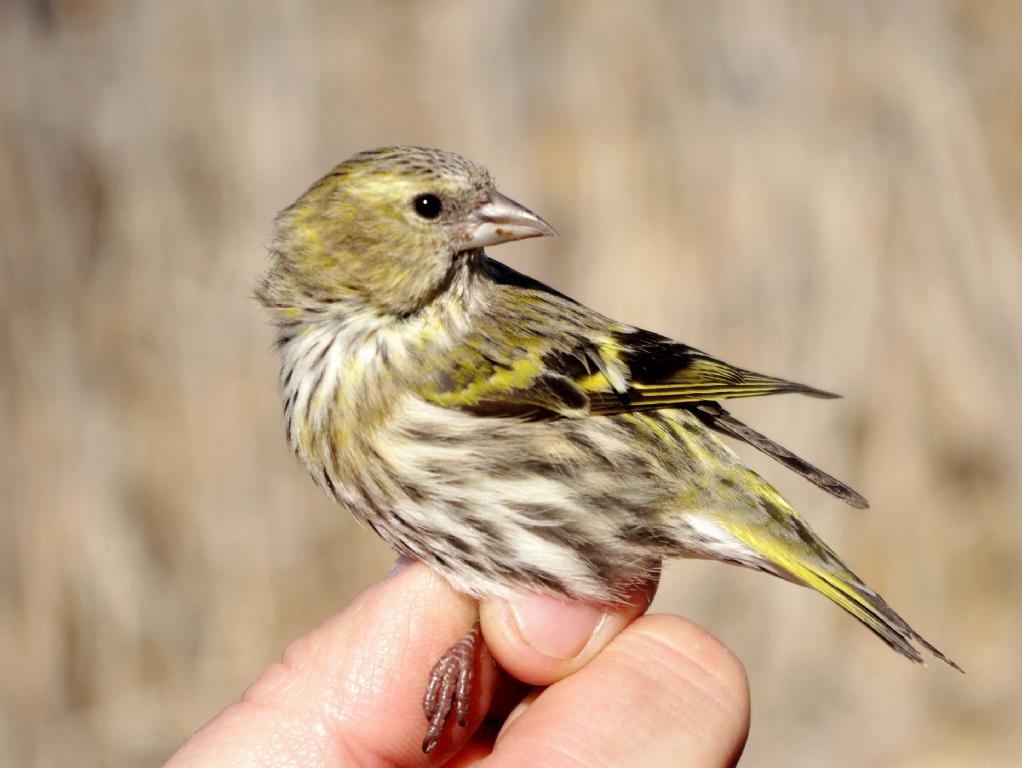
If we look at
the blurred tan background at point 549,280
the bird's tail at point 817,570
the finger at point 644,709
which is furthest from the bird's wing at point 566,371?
→ the blurred tan background at point 549,280

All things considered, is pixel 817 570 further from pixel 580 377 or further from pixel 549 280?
pixel 549 280

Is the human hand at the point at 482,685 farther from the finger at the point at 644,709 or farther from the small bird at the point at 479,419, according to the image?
the small bird at the point at 479,419

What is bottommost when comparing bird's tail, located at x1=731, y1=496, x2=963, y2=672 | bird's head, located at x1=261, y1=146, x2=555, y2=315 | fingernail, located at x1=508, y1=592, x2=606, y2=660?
fingernail, located at x1=508, y1=592, x2=606, y2=660

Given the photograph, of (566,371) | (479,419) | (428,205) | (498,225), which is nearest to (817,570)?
(566,371)

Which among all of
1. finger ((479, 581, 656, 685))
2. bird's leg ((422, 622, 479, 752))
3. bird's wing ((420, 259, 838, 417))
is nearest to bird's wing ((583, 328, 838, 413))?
bird's wing ((420, 259, 838, 417))

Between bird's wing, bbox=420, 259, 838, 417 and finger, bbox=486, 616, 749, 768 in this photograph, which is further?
bird's wing, bbox=420, 259, 838, 417

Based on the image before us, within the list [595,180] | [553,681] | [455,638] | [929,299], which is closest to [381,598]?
[455,638]

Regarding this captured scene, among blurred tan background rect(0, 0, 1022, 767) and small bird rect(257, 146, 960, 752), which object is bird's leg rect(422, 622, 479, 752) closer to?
small bird rect(257, 146, 960, 752)
